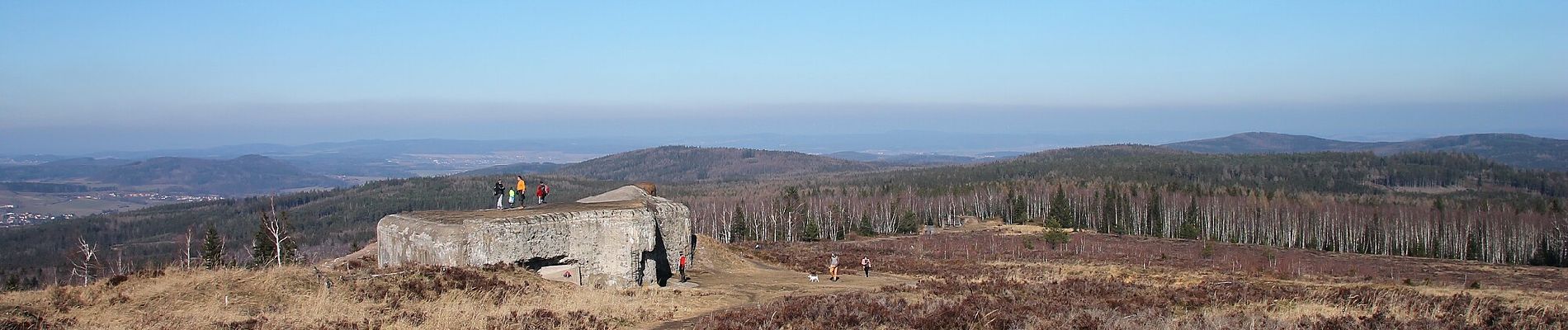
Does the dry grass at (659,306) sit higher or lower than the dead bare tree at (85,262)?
higher

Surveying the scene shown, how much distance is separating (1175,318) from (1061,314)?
2089 millimetres

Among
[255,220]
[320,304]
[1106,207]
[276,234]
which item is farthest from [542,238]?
[255,220]

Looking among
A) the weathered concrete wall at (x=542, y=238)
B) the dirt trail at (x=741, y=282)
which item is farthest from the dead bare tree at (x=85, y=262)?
the dirt trail at (x=741, y=282)

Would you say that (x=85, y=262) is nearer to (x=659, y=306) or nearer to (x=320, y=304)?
(x=320, y=304)

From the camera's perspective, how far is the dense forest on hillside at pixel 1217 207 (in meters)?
77.6

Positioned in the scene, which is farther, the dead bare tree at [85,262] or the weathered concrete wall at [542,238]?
the dead bare tree at [85,262]

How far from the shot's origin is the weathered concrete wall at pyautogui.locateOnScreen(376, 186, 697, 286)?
2120 centimetres

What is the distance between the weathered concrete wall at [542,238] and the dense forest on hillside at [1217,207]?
2182 inches

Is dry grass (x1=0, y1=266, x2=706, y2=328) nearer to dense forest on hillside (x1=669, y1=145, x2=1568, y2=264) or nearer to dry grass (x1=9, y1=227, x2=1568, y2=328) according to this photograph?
dry grass (x1=9, y1=227, x2=1568, y2=328)

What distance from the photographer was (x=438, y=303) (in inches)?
630

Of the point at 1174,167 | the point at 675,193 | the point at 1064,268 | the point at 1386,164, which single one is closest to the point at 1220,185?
the point at 1174,167

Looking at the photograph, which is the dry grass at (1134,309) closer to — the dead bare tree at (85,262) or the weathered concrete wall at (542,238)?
the weathered concrete wall at (542,238)

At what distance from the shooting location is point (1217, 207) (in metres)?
94.2

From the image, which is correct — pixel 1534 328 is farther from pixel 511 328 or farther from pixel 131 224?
pixel 131 224
